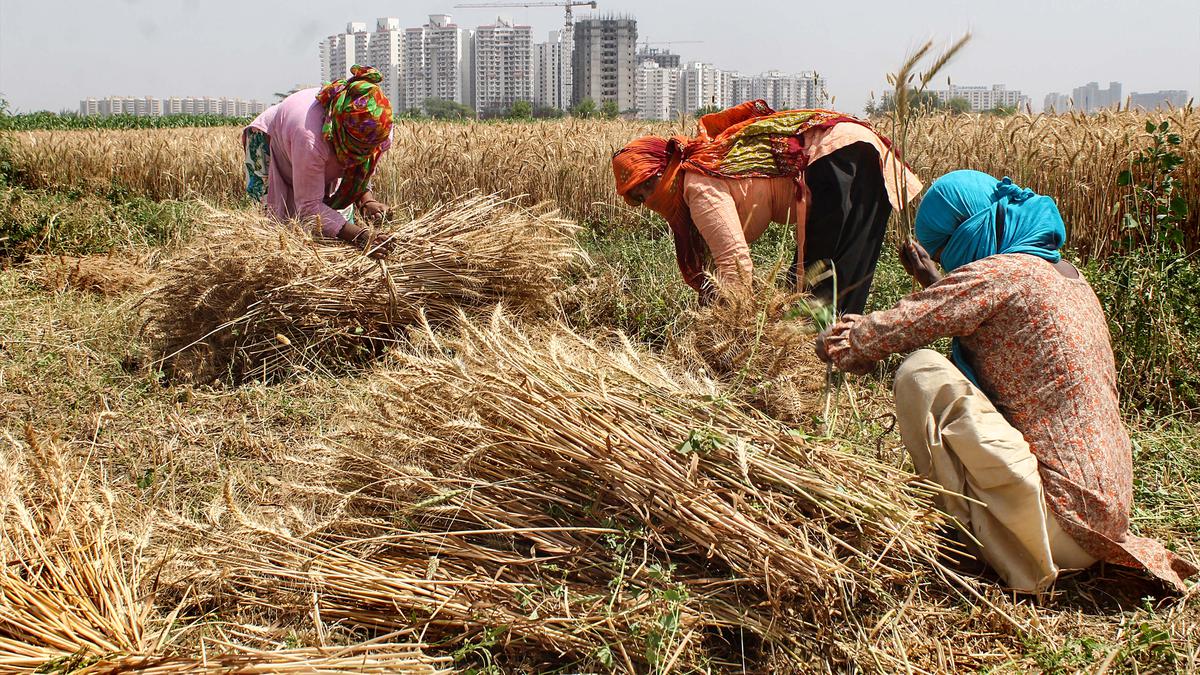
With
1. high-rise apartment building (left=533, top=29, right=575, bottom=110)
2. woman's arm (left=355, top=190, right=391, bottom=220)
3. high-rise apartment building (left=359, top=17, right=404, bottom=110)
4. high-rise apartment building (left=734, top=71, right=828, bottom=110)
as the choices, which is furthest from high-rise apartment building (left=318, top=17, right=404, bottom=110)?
woman's arm (left=355, top=190, right=391, bottom=220)

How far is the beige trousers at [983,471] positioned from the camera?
218 cm

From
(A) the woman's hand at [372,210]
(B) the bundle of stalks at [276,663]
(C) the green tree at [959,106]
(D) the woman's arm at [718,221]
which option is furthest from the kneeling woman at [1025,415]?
(C) the green tree at [959,106]

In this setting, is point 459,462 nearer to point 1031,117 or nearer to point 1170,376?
point 1170,376

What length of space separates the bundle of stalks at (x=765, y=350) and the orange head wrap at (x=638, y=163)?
2.37ft

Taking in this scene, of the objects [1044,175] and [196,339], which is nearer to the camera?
[196,339]

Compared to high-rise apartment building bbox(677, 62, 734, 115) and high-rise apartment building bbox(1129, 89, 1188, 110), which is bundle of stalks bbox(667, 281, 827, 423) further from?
high-rise apartment building bbox(677, 62, 734, 115)

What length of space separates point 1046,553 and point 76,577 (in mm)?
2259

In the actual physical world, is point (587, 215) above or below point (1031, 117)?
below

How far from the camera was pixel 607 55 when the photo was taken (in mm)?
99312

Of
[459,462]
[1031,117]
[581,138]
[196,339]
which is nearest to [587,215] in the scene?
[581,138]

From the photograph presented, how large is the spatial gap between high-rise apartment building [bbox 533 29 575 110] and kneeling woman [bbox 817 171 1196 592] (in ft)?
379

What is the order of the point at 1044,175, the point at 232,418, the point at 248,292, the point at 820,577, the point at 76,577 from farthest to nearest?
the point at 1044,175 → the point at 248,292 → the point at 232,418 → the point at 76,577 → the point at 820,577

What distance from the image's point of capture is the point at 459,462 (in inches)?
92.1

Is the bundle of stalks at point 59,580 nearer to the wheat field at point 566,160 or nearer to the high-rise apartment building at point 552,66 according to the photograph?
the wheat field at point 566,160
